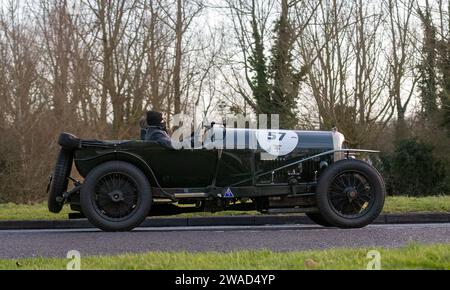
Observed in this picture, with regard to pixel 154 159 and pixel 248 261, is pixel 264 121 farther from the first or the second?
pixel 248 261

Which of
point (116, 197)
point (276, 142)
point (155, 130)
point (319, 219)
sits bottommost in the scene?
point (319, 219)

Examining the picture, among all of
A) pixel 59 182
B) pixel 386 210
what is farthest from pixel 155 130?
pixel 386 210

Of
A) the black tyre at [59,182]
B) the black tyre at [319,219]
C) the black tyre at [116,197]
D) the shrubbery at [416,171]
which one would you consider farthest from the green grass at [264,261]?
the shrubbery at [416,171]

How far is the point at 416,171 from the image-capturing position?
98.9 feet

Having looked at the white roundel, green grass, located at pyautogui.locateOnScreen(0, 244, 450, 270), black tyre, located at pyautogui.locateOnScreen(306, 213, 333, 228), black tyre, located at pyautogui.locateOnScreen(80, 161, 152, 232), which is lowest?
green grass, located at pyautogui.locateOnScreen(0, 244, 450, 270)

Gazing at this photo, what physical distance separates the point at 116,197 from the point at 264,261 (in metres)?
3.93

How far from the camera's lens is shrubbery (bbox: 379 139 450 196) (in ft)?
96.8

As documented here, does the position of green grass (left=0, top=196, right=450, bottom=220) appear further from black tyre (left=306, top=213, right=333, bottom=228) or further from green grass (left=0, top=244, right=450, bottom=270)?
green grass (left=0, top=244, right=450, bottom=270)

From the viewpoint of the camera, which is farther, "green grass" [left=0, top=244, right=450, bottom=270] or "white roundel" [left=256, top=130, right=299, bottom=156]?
"white roundel" [left=256, top=130, right=299, bottom=156]

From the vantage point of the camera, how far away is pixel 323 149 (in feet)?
32.6

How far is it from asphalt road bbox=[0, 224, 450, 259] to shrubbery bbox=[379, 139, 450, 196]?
2073cm

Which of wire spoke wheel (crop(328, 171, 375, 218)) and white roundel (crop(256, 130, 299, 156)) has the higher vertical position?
white roundel (crop(256, 130, 299, 156))

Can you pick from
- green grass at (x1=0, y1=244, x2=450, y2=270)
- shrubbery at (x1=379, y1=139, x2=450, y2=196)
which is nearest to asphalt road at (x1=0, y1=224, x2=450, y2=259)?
green grass at (x1=0, y1=244, x2=450, y2=270)

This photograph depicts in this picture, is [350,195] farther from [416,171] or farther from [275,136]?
[416,171]
